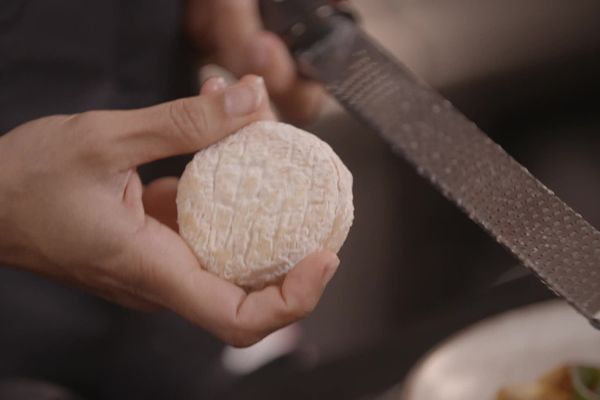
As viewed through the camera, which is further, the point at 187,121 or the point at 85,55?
the point at 85,55

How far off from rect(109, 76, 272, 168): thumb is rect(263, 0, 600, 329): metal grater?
7.6 inches

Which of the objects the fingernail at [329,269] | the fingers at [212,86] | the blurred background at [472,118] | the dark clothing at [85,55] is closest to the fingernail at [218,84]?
the fingers at [212,86]

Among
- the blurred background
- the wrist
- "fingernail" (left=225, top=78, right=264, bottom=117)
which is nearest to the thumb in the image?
"fingernail" (left=225, top=78, right=264, bottom=117)

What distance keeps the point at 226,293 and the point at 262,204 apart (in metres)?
0.09

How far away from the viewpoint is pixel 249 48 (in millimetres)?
1202

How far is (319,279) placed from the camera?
2.30 feet

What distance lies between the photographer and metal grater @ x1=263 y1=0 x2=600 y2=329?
29.3 inches

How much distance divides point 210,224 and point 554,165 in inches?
72.8

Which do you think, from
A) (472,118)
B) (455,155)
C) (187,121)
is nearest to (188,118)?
(187,121)

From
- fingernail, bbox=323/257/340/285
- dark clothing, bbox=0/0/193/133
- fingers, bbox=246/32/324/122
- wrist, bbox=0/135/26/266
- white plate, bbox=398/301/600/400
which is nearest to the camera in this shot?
fingernail, bbox=323/257/340/285

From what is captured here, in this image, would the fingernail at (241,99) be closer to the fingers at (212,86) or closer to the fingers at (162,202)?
the fingers at (212,86)

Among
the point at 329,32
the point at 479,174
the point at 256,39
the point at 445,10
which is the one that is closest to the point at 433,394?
the point at 479,174

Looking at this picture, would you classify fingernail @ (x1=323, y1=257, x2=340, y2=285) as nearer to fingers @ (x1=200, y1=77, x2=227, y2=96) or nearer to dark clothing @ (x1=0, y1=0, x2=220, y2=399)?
fingers @ (x1=200, y1=77, x2=227, y2=96)

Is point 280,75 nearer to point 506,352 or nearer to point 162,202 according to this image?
point 162,202
